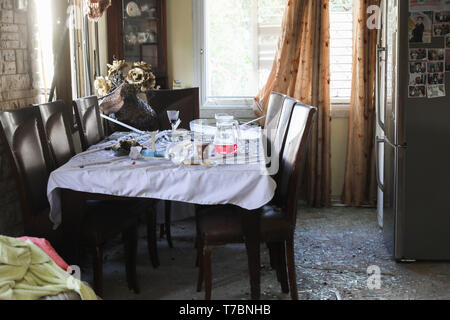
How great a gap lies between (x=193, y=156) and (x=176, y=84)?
7.38 feet

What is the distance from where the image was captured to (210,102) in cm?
503

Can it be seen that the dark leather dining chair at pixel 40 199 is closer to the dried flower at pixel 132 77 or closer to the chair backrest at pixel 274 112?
the chair backrest at pixel 274 112

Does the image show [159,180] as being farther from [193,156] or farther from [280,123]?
[280,123]

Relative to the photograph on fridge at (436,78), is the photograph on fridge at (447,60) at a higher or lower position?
higher

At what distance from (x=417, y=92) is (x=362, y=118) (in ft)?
4.51

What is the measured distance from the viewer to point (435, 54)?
10.9ft

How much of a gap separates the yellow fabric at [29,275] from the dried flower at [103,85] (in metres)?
2.44

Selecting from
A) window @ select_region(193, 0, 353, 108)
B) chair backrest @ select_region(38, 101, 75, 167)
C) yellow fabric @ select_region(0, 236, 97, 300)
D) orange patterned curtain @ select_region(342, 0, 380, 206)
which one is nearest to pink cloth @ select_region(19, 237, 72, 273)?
yellow fabric @ select_region(0, 236, 97, 300)

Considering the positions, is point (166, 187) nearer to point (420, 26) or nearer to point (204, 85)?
point (420, 26)

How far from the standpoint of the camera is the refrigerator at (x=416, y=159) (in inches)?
131

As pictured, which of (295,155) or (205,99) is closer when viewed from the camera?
(295,155)

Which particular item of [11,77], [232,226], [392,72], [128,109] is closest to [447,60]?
[392,72]

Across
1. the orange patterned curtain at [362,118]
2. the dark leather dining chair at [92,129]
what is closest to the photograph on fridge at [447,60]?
the orange patterned curtain at [362,118]
